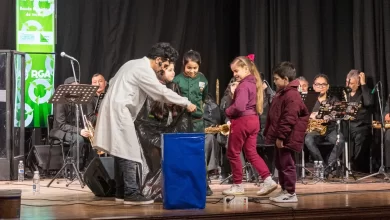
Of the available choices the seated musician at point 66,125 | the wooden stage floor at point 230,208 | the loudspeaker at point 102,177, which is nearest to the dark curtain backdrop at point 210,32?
the seated musician at point 66,125

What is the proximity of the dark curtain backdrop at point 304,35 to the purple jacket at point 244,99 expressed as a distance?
4.47 metres

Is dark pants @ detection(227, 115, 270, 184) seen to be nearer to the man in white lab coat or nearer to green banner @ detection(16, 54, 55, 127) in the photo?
the man in white lab coat

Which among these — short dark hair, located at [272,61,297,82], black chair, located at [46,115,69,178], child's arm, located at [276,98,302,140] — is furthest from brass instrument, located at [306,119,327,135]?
child's arm, located at [276,98,302,140]

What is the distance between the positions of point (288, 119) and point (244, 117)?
0.92 meters

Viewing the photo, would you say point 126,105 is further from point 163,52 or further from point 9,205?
point 9,205

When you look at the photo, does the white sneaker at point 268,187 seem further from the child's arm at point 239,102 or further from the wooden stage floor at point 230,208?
the child's arm at point 239,102

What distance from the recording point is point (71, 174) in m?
9.84

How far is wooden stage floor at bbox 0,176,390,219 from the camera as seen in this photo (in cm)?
564

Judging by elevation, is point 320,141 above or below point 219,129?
below

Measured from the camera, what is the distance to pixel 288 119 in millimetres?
6320

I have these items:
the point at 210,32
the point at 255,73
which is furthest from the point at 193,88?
the point at 210,32

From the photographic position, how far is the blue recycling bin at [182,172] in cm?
603

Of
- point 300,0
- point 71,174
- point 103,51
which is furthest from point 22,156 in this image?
point 300,0

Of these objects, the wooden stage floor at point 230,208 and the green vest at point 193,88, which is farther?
the green vest at point 193,88
